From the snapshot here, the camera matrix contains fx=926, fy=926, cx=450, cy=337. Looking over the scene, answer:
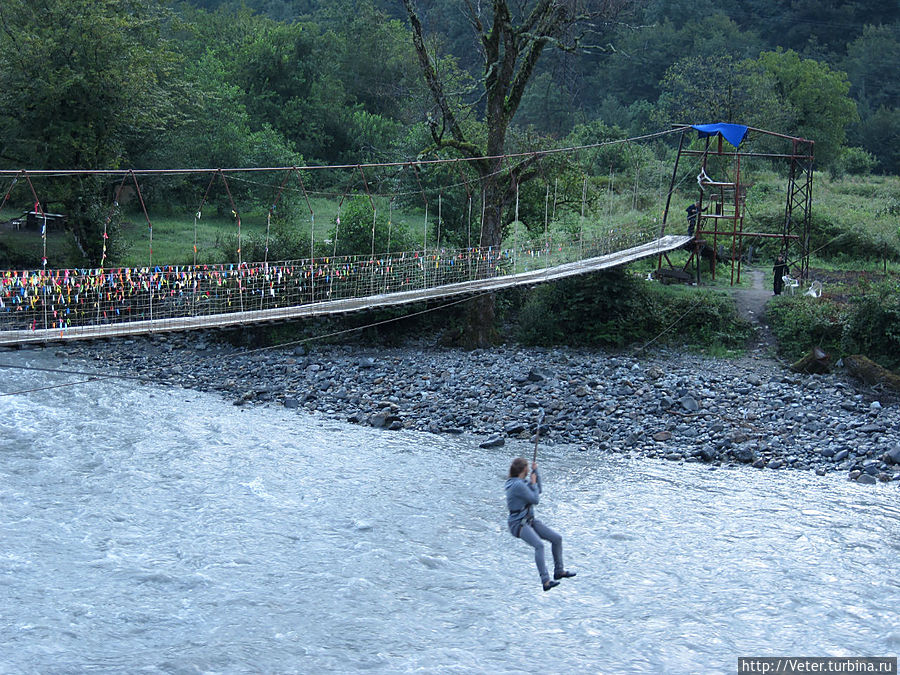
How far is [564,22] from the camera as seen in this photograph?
52.3 ft

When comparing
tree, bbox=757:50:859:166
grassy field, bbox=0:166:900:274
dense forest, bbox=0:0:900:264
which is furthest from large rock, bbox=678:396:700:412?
tree, bbox=757:50:859:166

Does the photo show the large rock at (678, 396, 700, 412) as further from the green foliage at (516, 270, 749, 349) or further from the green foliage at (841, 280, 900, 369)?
the green foliage at (841, 280, 900, 369)

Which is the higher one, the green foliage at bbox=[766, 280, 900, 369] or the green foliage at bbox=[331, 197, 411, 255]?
the green foliage at bbox=[331, 197, 411, 255]

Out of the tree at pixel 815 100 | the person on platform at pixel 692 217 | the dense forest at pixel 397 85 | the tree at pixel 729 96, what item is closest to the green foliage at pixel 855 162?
the dense forest at pixel 397 85

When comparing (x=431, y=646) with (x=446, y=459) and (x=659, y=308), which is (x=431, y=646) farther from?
(x=659, y=308)

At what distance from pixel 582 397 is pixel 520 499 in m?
7.13

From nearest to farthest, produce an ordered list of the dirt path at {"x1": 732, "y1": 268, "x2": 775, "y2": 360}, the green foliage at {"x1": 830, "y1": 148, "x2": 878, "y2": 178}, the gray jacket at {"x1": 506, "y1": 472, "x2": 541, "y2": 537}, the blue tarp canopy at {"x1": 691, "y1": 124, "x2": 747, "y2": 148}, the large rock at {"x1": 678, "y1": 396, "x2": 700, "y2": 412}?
the gray jacket at {"x1": 506, "y1": 472, "x2": 541, "y2": 537} < the large rock at {"x1": 678, "y1": 396, "x2": 700, "y2": 412} < the dirt path at {"x1": 732, "y1": 268, "x2": 775, "y2": 360} < the blue tarp canopy at {"x1": 691, "y1": 124, "x2": 747, "y2": 148} < the green foliage at {"x1": 830, "y1": 148, "x2": 878, "y2": 178}

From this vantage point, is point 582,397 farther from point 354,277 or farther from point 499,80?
point 499,80

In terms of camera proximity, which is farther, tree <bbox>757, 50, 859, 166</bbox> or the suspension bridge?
tree <bbox>757, 50, 859, 166</bbox>

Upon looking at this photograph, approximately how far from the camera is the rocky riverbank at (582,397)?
1188 cm

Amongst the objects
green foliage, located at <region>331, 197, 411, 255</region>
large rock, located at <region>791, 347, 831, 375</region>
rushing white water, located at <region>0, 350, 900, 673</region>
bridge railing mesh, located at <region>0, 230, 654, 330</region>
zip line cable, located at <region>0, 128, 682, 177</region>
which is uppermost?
zip line cable, located at <region>0, 128, 682, 177</region>

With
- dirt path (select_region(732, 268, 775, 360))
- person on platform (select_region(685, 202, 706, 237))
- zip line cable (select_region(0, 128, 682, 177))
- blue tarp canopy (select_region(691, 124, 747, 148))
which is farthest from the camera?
person on platform (select_region(685, 202, 706, 237))

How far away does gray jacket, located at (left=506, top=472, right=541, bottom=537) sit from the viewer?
21.7 ft

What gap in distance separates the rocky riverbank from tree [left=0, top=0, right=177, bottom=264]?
3.69 meters
